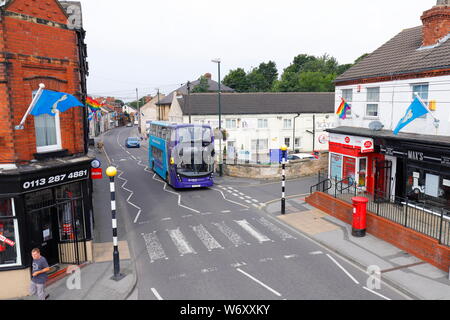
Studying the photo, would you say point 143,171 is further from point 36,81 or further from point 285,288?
point 285,288

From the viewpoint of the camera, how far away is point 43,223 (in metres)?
11.5

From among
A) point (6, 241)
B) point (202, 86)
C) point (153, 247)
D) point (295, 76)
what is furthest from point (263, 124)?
point (295, 76)

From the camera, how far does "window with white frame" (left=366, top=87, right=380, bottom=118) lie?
18203mm

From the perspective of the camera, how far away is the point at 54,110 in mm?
10875

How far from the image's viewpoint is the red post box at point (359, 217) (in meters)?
14.4

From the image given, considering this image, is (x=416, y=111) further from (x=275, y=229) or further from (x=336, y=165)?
(x=275, y=229)

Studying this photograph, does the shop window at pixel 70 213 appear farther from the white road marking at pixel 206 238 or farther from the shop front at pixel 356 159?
the shop front at pixel 356 159

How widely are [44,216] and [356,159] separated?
48.8 feet

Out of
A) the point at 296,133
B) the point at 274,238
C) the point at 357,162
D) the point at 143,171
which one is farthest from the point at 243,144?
the point at 274,238

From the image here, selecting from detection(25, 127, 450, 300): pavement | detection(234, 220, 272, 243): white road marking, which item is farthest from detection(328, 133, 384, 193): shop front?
detection(234, 220, 272, 243): white road marking

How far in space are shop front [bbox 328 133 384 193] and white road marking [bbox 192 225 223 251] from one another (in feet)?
23.5

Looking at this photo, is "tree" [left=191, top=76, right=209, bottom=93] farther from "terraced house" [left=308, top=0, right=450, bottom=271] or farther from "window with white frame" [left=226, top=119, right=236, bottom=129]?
"terraced house" [left=308, top=0, right=450, bottom=271]

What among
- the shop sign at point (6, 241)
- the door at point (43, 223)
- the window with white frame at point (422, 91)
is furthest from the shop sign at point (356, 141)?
the shop sign at point (6, 241)
